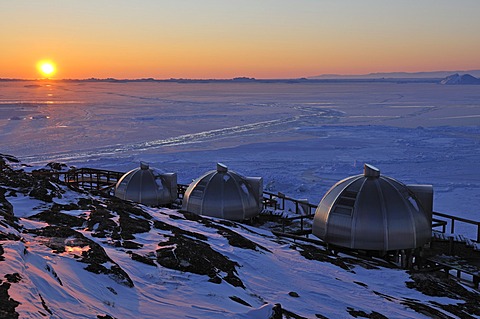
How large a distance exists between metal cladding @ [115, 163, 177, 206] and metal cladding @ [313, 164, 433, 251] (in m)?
9.37

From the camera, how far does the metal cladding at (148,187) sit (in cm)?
2348

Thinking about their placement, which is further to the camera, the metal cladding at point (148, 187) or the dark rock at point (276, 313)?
the metal cladding at point (148, 187)

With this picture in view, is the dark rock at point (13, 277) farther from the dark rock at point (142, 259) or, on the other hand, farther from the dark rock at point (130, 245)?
the dark rock at point (130, 245)

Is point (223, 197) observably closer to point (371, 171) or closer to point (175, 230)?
point (175, 230)

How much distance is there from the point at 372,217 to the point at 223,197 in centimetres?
664

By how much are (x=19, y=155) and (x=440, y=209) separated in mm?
40025

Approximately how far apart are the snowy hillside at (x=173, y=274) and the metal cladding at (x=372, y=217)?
761 mm

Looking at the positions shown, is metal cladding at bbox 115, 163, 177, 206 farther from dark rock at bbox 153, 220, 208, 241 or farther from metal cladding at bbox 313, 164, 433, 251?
metal cladding at bbox 313, 164, 433, 251

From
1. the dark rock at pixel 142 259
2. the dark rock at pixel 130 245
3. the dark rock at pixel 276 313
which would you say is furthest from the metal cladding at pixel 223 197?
the dark rock at pixel 276 313

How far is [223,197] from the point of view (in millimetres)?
20219

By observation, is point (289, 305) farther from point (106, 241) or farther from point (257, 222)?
point (257, 222)

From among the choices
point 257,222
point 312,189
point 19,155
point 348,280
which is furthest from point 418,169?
point 19,155

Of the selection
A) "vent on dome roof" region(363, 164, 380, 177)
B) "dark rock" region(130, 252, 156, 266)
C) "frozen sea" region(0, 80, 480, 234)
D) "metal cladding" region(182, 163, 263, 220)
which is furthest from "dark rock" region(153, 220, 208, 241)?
"frozen sea" region(0, 80, 480, 234)

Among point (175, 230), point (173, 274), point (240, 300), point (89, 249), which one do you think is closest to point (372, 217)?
point (175, 230)
